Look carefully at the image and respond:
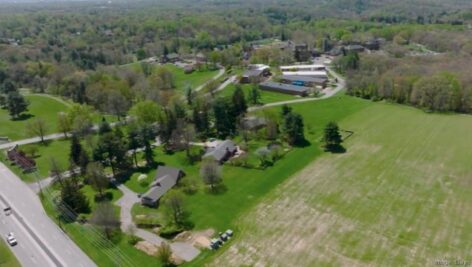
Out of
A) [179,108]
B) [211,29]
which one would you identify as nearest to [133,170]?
[179,108]

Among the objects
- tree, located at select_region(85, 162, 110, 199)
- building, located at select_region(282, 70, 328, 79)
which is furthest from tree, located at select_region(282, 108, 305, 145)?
building, located at select_region(282, 70, 328, 79)

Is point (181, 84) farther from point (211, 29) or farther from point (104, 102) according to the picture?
point (211, 29)

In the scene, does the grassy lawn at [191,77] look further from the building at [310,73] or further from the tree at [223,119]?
the tree at [223,119]

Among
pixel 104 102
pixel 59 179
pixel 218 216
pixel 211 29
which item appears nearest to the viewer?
pixel 218 216

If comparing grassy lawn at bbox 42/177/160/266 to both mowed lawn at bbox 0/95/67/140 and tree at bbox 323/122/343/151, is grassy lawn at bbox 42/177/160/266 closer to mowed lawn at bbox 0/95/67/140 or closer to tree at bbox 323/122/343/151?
tree at bbox 323/122/343/151

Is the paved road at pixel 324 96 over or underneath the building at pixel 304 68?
underneath

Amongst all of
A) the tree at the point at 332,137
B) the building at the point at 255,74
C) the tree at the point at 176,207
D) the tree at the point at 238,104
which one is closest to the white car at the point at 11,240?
the tree at the point at 176,207
